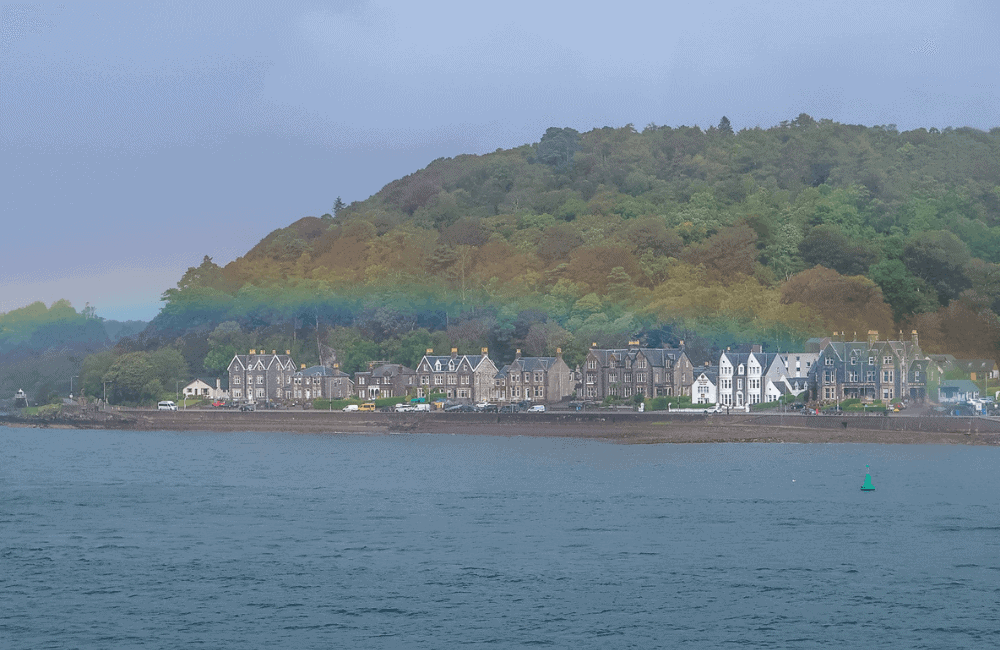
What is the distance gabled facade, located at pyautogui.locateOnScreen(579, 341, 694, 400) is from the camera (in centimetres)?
10512

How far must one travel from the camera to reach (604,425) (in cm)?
9269

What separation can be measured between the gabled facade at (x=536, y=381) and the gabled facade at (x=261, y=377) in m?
24.7

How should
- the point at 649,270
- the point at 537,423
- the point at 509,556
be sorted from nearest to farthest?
the point at 509,556, the point at 537,423, the point at 649,270

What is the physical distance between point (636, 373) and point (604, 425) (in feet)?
50.2

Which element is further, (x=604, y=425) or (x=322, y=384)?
(x=322, y=384)

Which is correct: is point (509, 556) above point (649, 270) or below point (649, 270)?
below

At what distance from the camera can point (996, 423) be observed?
78.0 m

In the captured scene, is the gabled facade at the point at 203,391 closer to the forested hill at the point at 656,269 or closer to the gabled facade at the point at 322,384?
the forested hill at the point at 656,269

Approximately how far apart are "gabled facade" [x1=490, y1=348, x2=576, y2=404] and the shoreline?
14.4 m

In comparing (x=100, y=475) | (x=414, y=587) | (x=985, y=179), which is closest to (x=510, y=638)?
(x=414, y=587)

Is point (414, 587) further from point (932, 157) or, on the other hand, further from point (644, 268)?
point (932, 157)

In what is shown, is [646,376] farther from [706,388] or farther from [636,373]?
[706,388]

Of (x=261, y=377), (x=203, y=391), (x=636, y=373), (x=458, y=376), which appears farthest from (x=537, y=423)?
(x=203, y=391)

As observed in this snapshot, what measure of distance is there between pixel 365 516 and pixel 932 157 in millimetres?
154748
